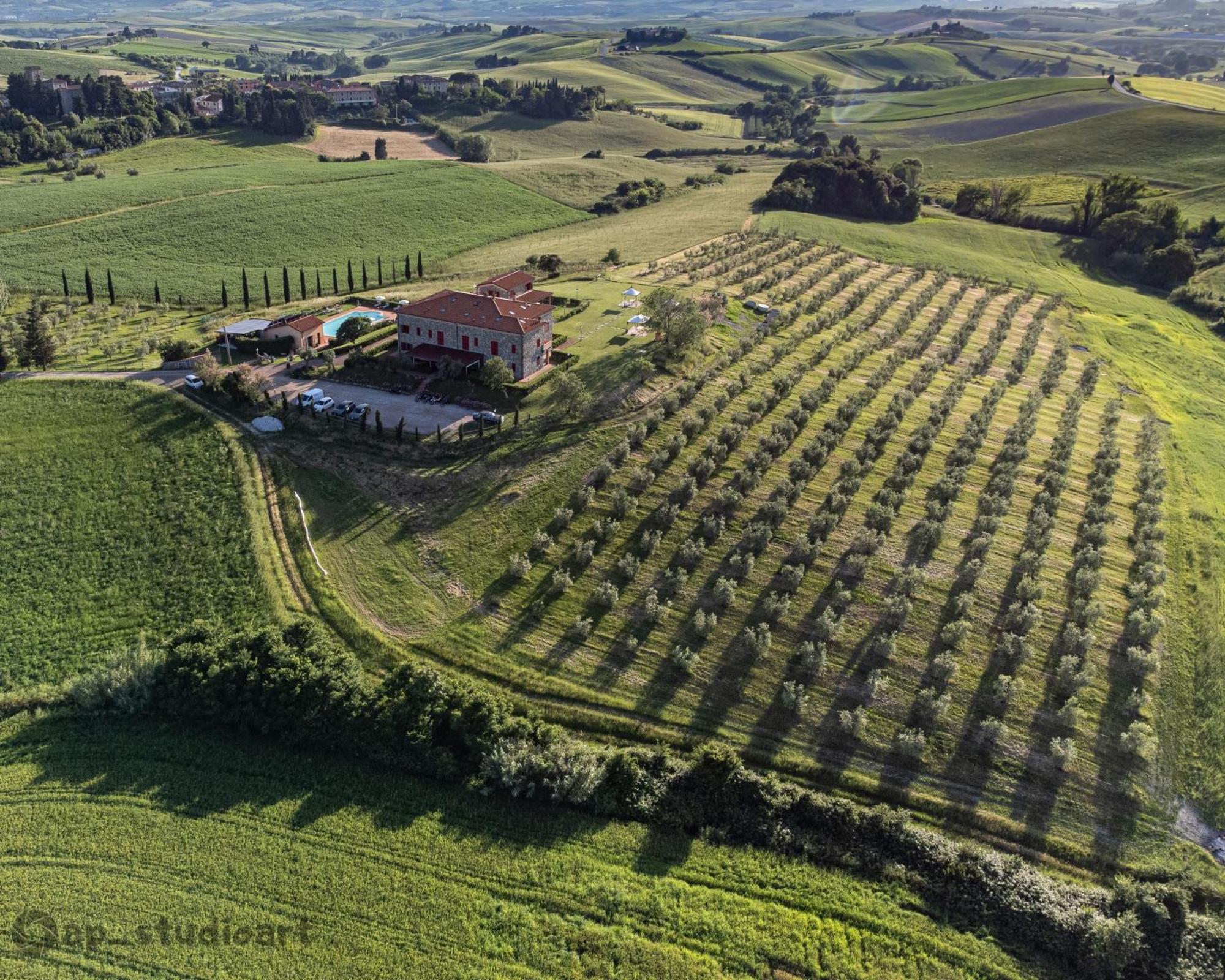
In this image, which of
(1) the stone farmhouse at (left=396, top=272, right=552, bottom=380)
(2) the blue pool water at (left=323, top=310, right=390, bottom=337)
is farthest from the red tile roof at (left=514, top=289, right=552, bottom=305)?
(2) the blue pool water at (left=323, top=310, right=390, bottom=337)

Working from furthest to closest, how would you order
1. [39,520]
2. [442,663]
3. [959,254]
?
[959,254]
[39,520]
[442,663]

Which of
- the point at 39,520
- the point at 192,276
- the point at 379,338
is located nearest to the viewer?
the point at 39,520

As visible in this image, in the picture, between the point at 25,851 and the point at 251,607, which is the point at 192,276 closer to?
the point at 251,607

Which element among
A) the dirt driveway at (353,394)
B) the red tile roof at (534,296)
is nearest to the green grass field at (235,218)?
the dirt driveway at (353,394)

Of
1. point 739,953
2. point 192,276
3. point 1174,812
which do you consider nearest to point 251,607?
point 739,953

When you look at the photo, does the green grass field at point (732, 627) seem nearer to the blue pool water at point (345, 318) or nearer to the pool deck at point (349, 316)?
the pool deck at point (349, 316)

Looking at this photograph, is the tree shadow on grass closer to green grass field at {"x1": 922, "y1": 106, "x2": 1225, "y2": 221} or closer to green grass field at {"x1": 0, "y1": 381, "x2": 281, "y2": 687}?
green grass field at {"x1": 0, "y1": 381, "x2": 281, "y2": 687}

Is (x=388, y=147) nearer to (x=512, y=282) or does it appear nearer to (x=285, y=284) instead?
(x=285, y=284)

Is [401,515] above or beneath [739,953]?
above
